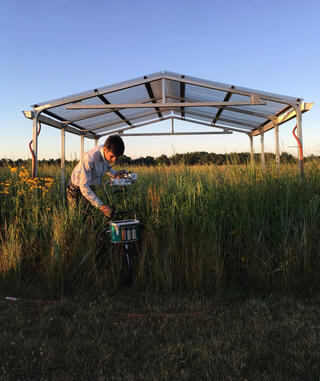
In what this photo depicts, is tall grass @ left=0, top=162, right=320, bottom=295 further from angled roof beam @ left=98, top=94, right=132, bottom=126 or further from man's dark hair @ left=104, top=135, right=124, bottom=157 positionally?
angled roof beam @ left=98, top=94, right=132, bottom=126

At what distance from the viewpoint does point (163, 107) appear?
29.3 ft

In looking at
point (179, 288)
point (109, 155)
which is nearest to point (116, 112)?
point (109, 155)

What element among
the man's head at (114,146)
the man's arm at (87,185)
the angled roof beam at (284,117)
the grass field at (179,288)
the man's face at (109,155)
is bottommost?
the grass field at (179,288)

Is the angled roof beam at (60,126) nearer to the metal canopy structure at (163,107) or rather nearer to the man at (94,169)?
the metal canopy structure at (163,107)

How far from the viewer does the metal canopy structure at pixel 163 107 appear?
6.45 m

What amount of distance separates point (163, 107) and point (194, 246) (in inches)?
233

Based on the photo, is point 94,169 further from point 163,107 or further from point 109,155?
point 163,107

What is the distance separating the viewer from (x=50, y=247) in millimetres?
4293

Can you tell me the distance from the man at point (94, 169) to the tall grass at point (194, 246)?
0.41 m

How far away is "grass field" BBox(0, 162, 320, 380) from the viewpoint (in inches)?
96.3

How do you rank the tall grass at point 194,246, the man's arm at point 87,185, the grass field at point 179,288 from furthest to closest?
the man's arm at point 87,185 < the tall grass at point 194,246 < the grass field at point 179,288

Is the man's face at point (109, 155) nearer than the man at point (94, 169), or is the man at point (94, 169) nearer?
the man at point (94, 169)

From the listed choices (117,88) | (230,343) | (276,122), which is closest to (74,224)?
(230,343)

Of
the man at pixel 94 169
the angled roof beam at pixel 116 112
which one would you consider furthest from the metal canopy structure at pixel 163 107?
the man at pixel 94 169
